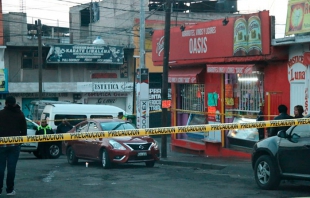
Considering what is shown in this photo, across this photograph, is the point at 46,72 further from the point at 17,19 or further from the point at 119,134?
the point at 119,134

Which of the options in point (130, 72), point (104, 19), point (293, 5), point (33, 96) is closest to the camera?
point (293, 5)

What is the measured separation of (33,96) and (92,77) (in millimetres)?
4929

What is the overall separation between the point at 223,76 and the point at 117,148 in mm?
6727

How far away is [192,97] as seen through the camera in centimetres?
2439

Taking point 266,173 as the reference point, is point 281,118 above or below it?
above

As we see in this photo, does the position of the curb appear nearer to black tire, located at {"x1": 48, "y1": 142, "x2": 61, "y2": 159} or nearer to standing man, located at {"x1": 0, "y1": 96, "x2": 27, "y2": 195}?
black tire, located at {"x1": 48, "y1": 142, "x2": 61, "y2": 159}

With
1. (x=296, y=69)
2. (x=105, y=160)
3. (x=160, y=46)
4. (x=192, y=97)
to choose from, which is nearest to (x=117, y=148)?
(x=105, y=160)

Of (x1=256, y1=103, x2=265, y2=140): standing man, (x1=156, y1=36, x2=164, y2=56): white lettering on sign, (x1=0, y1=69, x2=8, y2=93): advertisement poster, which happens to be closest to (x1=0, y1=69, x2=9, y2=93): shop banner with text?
(x1=0, y1=69, x2=8, y2=93): advertisement poster

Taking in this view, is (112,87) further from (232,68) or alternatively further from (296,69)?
(296,69)

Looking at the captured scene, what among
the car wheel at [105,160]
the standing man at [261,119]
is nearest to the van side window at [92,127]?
the car wheel at [105,160]

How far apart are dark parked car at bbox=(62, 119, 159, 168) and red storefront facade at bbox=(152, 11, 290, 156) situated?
4494mm

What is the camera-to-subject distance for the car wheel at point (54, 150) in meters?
23.0

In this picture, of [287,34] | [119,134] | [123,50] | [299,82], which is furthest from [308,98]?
[123,50]

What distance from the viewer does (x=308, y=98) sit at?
17.0m
